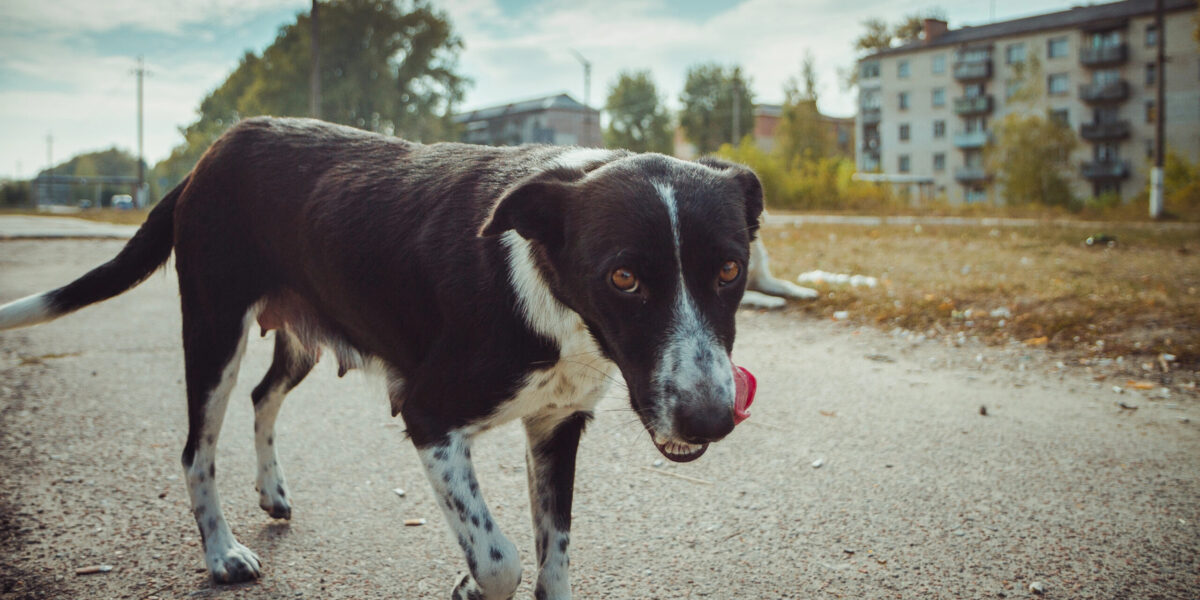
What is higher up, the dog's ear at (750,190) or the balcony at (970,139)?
the balcony at (970,139)

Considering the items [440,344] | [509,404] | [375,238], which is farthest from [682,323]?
[375,238]

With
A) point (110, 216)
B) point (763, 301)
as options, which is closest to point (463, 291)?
point (763, 301)

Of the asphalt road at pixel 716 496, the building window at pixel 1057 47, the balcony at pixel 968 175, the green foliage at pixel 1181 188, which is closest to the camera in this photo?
the asphalt road at pixel 716 496

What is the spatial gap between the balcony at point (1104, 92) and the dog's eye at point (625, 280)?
67.6 metres

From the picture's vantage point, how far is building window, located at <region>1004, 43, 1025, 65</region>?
203 ft

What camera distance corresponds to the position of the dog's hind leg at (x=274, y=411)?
3418 mm

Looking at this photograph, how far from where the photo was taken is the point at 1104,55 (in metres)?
57.5

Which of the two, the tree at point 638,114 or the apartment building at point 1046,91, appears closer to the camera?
the apartment building at point 1046,91

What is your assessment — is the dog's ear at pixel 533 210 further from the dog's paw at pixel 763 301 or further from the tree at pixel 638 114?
the tree at pixel 638 114

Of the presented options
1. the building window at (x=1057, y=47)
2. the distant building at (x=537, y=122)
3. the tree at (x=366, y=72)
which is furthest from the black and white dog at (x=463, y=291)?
the distant building at (x=537, y=122)

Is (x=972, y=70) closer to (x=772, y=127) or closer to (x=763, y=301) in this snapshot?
(x=772, y=127)

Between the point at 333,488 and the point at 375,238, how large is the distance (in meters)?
1.61

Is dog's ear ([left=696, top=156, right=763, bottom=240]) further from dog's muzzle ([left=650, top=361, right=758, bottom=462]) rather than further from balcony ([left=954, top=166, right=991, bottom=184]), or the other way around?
balcony ([left=954, top=166, right=991, bottom=184])

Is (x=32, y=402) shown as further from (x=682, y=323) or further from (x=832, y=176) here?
(x=832, y=176)
